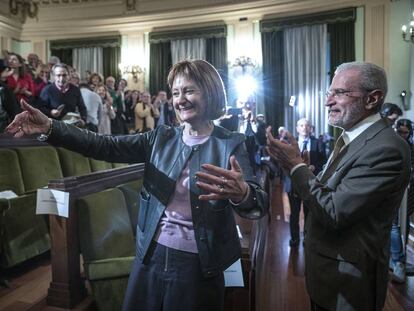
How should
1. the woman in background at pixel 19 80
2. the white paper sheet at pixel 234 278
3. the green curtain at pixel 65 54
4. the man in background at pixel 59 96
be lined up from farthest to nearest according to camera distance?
the green curtain at pixel 65 54, the woman in background at pixel 19 80, the man in background at pixel 59 96, the white paper sheet at pixel 234 278

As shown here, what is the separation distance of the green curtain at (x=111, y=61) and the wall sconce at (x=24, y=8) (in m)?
2.14

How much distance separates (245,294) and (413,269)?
1853 mm

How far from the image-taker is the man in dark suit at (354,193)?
1056 millimetres

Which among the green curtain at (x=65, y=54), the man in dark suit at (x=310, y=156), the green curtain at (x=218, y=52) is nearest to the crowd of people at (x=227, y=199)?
the man in dark suit at (x=310, y=156)

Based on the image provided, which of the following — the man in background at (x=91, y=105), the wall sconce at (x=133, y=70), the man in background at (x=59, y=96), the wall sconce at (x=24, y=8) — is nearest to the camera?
the man in background at (x=59, y=96)

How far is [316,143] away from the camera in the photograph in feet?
11.3

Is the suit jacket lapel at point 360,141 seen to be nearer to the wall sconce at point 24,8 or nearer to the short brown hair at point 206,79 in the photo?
the short brown hair at point 206,79

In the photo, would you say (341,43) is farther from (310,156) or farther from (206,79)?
(206,79)

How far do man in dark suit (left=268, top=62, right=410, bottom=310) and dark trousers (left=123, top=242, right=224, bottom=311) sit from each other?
14.6 inches

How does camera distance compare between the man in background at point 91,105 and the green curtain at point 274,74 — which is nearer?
the man in background at point 91,105

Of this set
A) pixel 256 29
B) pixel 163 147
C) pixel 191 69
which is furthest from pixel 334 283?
pixel 256 29

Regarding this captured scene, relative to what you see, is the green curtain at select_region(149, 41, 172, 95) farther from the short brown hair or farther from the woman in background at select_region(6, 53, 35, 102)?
the short brown hair

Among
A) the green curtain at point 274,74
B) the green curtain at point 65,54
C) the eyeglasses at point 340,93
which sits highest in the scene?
the green curtain at point 65,54

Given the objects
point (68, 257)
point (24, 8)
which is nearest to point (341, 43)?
point (68, 257)
